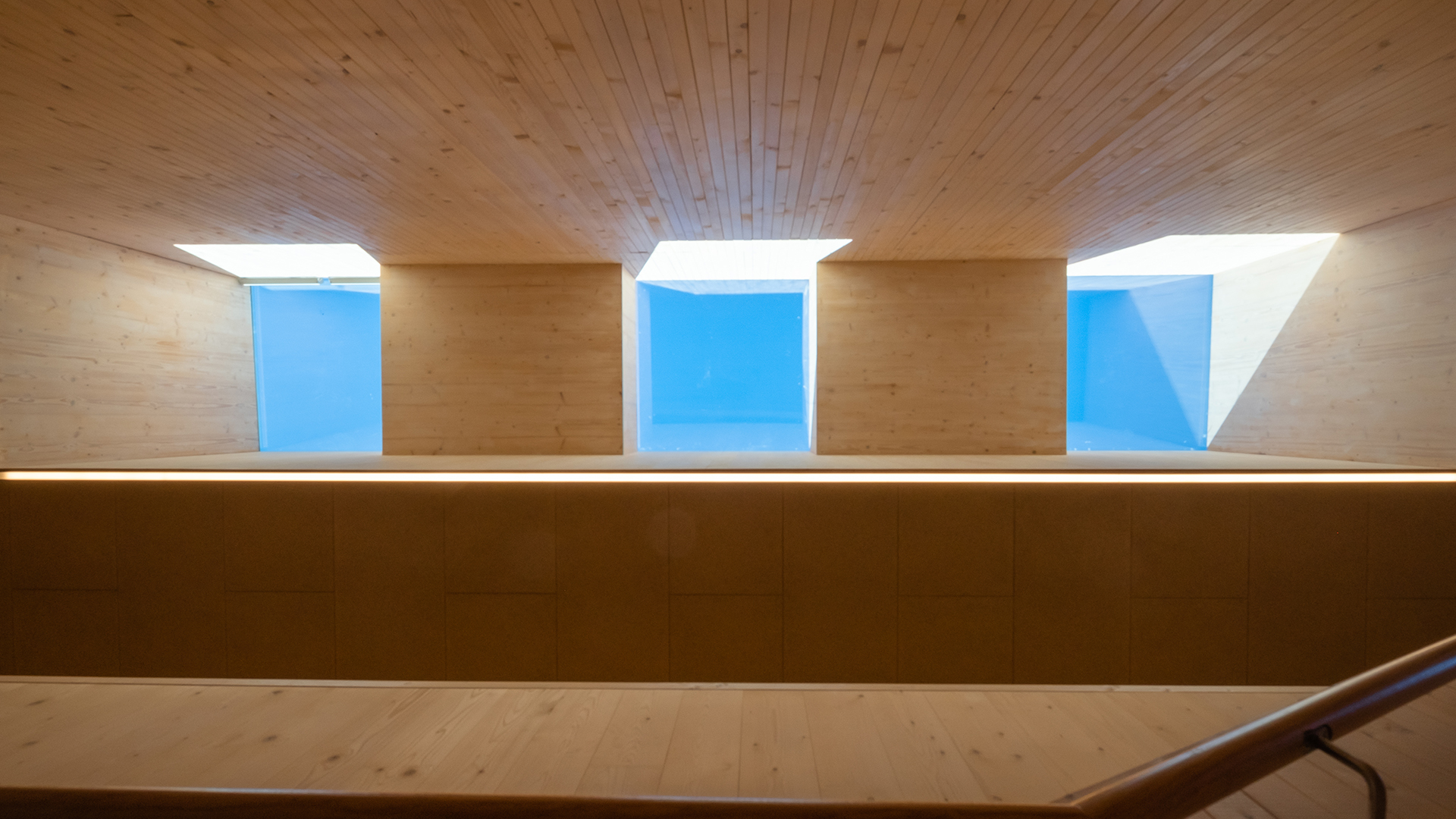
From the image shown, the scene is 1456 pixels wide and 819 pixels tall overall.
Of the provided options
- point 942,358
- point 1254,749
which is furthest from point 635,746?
point 942,358

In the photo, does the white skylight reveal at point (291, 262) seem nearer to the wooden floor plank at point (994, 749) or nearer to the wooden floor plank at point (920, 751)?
the wooden floor plank at point (920, 751)

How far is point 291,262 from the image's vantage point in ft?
25.4

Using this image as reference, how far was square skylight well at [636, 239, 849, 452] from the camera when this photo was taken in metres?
10.1

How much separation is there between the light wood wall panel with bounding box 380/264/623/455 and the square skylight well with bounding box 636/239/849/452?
1.99 metres

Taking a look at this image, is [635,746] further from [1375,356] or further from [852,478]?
[1375,356]

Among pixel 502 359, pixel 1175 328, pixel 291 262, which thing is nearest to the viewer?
pixel 502 359

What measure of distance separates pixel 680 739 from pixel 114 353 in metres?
8.03

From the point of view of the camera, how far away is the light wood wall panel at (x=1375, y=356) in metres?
5.19

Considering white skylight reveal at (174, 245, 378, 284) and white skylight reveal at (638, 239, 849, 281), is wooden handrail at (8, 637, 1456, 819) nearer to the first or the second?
white skylight reveal at (638, 239, 849, 281)

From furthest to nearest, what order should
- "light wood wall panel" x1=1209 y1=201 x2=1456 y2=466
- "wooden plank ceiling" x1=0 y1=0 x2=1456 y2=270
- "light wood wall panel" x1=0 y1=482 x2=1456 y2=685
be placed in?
1. "light wood wall panel" x1=1209 y1=201 x2=1456 y2=466
2. "light wood wall panel" x1=0 y1=482 x2=1456 y2=685
3. "wooden plank ceiling" x1=0 y1=0 x2=1456 y2=270

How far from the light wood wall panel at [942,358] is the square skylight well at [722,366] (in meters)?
1.91

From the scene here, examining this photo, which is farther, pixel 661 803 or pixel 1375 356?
pixel 1375 356

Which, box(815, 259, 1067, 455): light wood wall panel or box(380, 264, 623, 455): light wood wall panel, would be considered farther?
box(380, 264, 623, 455): light wood wall panel

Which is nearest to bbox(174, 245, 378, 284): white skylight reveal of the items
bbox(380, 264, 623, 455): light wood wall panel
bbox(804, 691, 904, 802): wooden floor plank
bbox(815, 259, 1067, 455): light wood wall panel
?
bbox(380, 264, 623, 455): light wood wall panel
